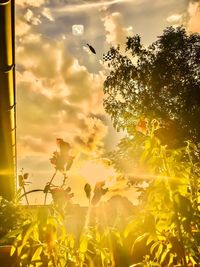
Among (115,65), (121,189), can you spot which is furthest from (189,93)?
(121,189)

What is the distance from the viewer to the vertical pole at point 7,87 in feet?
5.69

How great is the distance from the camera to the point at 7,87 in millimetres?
2303

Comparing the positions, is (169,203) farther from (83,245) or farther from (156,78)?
(156,78)

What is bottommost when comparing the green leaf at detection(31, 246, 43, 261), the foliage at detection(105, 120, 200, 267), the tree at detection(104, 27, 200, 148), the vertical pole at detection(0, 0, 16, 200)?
the green leaf at detection(31, 246, 43, 261)

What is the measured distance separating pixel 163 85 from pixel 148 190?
→ 1701cm

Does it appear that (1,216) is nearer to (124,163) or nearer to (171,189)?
(171,189)

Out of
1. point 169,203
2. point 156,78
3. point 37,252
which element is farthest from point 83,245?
point 156,78

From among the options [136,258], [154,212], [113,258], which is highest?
[154,212]

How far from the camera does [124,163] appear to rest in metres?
19.2

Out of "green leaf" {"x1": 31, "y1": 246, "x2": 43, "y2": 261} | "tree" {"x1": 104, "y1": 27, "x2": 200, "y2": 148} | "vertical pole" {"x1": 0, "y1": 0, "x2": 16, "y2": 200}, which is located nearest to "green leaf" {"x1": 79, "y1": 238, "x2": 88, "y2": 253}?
"green leaf" {"x1": 31, "y1": 246, "x2": 43, "y2": 261}

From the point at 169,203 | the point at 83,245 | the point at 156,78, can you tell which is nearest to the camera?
the point at 169,203

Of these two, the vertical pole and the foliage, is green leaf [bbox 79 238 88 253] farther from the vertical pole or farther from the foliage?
the vertical pole

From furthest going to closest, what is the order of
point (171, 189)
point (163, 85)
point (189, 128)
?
point (163, 85)
point (189, 128)
point (171, 189)

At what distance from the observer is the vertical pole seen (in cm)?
173
